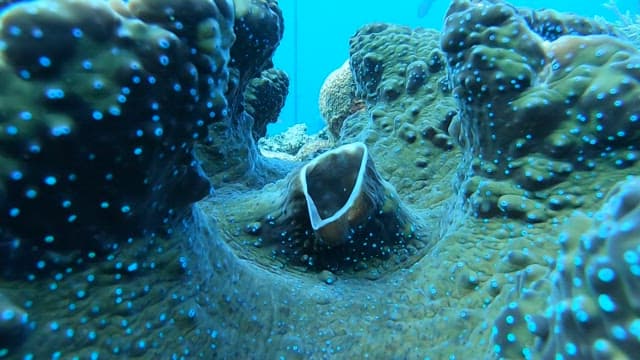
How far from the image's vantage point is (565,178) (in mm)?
2006

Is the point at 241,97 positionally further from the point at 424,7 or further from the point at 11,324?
the point at 424,7

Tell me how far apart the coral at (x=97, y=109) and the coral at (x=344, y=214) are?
3.00 ft

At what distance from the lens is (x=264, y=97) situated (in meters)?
4.05

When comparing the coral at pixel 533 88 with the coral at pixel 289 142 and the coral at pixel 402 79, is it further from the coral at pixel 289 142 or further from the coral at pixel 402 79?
the coral at pixel 289 142

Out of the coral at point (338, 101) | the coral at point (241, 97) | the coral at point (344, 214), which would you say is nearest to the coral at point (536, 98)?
the coral at point (344, 214)

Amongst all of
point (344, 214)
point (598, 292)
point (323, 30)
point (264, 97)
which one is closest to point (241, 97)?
point (264, 97)

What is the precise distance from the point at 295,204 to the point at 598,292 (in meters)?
1.58

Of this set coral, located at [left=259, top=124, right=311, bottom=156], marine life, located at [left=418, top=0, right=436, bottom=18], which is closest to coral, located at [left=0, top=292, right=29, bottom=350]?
coral, located at [left=259, top=124, right=311, bottom=156]

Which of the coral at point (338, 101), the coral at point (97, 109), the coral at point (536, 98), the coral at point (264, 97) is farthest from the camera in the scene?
the coral at point (338, 101)

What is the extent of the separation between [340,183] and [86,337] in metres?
1.47

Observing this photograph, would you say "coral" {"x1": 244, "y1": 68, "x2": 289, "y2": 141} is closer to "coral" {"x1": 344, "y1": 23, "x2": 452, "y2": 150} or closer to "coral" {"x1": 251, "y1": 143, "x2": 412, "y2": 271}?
"coral" {"x1": 344, "y1": 23, "x2": 452, "y2": 150}

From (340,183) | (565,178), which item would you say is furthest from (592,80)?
(340,183)

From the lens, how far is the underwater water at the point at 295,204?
1128mm

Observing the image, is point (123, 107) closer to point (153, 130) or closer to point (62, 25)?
point (153, 130)
